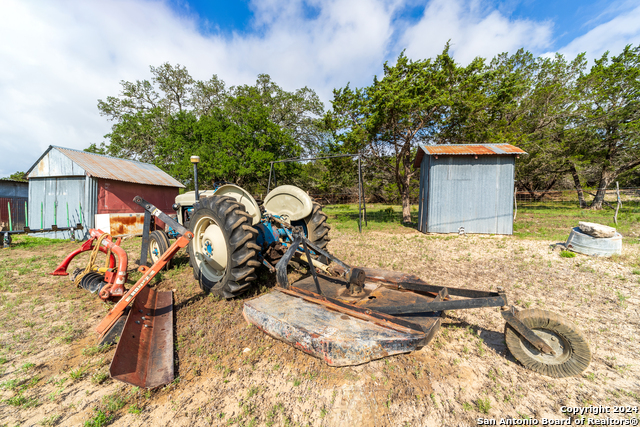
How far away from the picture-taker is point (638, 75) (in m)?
17.0

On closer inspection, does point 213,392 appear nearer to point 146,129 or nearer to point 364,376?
point 364,376

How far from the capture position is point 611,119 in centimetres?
1700

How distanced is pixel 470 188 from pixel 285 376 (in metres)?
10.4

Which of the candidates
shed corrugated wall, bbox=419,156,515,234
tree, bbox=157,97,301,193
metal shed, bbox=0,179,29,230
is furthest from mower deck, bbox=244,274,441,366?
metal shed, bbox=0,179,29,230

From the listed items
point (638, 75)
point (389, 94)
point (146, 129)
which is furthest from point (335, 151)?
point (638, 75)

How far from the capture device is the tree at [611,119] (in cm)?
1686

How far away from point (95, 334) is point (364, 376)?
2.93m

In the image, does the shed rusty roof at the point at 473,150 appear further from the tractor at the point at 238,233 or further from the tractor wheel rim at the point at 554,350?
the tractor wheel rim at the point at 554,350

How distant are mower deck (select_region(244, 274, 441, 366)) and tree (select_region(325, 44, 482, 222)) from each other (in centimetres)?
1092

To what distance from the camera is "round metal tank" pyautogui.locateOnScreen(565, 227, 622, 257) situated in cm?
547

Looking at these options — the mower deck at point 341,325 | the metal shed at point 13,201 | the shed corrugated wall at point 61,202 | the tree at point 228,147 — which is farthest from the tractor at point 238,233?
the tree at point 228,147

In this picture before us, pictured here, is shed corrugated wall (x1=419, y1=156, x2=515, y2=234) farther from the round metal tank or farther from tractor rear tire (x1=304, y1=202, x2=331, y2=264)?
tractor rear tire (x1=304, y1=202, x2=331, y2=264)

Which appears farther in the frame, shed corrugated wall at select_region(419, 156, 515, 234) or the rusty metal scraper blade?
shed corrugated wall at select_region(419, 156, 515, 234)

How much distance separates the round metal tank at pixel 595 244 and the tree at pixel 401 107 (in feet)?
25.0
